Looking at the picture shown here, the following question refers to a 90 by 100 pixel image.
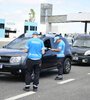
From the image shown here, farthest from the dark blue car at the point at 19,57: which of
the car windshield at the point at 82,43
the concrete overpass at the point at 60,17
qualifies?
the concrete overpass at the point at 60,17

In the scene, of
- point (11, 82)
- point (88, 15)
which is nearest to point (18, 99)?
point (11, 82)

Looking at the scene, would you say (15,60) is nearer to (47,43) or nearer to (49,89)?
(49,89)

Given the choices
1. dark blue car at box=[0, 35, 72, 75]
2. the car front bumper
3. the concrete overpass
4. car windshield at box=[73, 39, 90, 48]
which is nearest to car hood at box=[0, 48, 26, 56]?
dark blue car at box=[0, 35, 72, 75]

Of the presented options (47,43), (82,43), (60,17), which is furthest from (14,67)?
(60,17)

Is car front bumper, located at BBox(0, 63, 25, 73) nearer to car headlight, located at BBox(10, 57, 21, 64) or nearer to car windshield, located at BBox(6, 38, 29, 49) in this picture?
car headlight, located at BBox(10, 57, 21, 64)

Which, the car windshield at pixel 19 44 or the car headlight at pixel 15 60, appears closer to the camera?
the car headlight at pixel 15 60

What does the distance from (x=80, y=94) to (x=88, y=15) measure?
4562 cm

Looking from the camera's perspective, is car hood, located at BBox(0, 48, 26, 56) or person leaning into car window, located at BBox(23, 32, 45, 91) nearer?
person leaning into car window, located at BBox(23, 32, 45, 91)

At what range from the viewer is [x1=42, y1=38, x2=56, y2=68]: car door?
9.69 meters

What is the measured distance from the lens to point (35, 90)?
757 centimetres

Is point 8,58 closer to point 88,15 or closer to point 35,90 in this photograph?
point 35,90

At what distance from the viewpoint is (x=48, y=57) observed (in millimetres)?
9906

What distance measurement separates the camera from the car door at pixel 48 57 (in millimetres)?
9688

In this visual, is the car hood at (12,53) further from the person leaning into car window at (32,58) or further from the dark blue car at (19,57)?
the person leaning into car window at (32,58)
